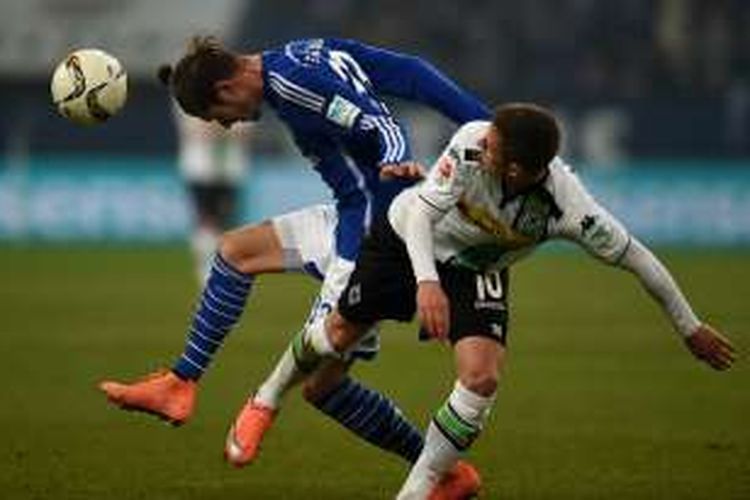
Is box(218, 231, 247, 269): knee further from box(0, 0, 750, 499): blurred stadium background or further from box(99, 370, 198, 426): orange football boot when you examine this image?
box(0, 0, 750, 499): blurred stadium background

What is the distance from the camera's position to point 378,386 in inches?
465

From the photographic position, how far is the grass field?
828 centimetres

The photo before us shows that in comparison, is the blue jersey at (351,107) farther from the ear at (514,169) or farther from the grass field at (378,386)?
the grass field at (378,386)

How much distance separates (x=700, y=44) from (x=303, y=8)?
529cm

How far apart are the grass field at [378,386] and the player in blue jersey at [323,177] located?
317 millimetres

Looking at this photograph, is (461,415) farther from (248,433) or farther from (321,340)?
(248,433)

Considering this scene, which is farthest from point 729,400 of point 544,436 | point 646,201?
point 646,201

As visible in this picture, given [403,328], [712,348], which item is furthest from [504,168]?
[403,328]

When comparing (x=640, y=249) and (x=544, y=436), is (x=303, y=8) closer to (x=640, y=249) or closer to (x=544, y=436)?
(x=544, y=436)

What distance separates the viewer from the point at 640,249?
715 cm

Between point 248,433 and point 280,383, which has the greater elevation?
point 280,383

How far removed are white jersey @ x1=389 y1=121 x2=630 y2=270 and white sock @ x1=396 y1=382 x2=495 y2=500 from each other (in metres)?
0.59

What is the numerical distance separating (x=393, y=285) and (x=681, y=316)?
1103mm

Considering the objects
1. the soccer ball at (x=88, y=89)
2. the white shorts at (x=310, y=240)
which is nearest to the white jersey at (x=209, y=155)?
the soccer ball at (x=88, y=89)
